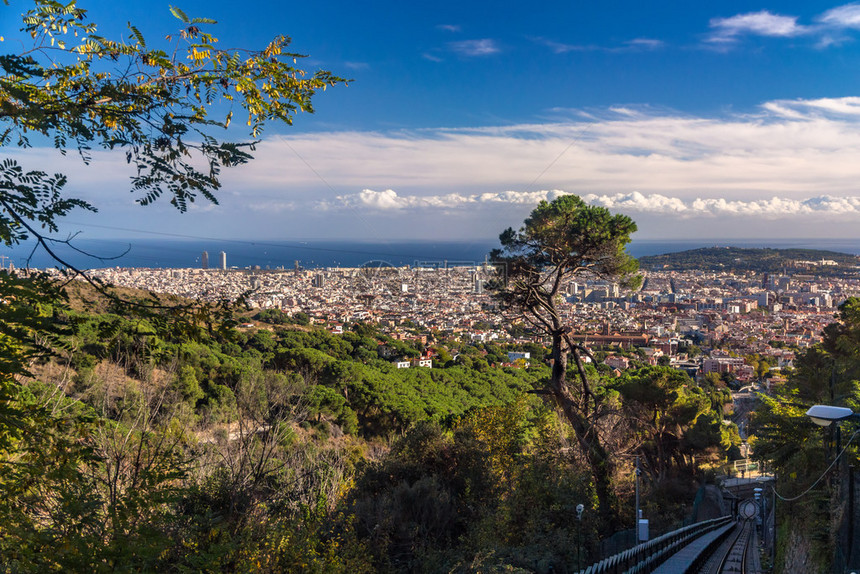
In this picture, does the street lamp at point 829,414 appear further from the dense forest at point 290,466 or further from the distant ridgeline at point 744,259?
the distant ridgeline at point 744,259

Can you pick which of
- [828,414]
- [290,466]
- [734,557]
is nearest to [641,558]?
[828,414]

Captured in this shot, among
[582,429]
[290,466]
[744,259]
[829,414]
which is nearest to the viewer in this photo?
[829,414]

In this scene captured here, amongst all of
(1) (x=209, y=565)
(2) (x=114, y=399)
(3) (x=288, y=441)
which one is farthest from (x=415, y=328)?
(1) (x=209, y=565)

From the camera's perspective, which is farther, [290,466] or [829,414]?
[290,466]

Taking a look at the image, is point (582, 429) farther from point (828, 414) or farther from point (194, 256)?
point (194, 256)

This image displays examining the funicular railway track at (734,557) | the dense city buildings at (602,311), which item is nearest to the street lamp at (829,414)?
the funicular railway track at (734,557)

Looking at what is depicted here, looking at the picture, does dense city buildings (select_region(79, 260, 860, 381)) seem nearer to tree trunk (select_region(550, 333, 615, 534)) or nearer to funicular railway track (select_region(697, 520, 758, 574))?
funicular railway track (select_region(697, 520, 758, 574))
